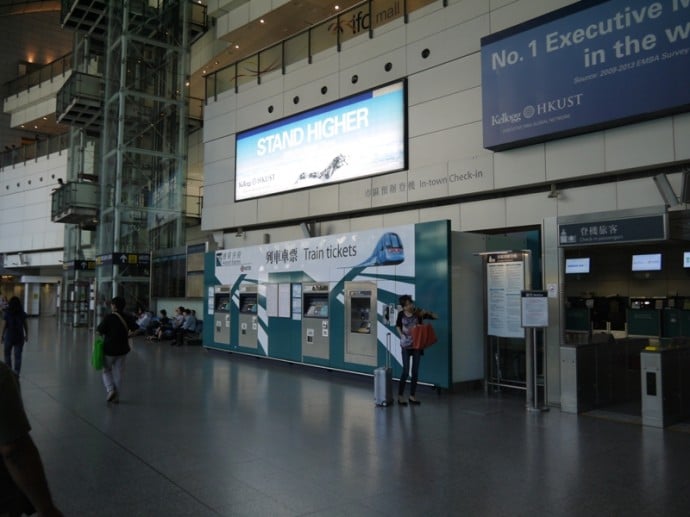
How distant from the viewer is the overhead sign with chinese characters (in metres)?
7.04

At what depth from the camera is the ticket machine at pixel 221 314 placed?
574 inches

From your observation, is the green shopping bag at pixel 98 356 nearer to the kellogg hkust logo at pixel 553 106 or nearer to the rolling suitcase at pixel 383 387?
the rolling suitcase at pixel 383 387

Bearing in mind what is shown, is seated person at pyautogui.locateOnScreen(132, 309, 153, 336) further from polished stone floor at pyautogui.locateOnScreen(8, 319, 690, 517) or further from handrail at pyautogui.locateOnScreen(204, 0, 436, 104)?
polished stone floor at pyautogui.locateOnScreen(8, 319, 690, 517)

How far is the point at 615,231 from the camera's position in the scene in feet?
24.1

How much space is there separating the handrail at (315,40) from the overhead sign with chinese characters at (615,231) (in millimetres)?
6368

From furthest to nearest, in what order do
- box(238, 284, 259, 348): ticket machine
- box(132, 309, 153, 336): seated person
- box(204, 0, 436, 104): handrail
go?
box(132, 309, 153, 336): seated person
box(238, 284, 259, 348): ticket machine
box(204, 0, 436, 104): handrail

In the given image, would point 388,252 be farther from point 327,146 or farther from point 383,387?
point 327,146

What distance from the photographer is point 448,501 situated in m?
4.25

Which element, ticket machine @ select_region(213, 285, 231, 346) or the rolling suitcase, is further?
ticket machine @ select_region(213, 285, 231, 346)

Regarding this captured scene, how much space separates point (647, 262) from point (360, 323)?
203 inches

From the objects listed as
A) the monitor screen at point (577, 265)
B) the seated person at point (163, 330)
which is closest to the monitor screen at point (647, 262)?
the monitor screen at point (577, 265)

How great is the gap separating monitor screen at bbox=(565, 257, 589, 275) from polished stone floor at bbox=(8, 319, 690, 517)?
223cm

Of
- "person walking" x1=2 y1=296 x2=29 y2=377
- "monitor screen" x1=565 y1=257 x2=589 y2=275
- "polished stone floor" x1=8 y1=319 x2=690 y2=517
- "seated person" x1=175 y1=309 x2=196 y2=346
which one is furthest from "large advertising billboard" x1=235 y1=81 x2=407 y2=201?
"person walking" x1=2 y1=296 x2=29 y2=377

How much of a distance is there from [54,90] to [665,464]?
35815mm
